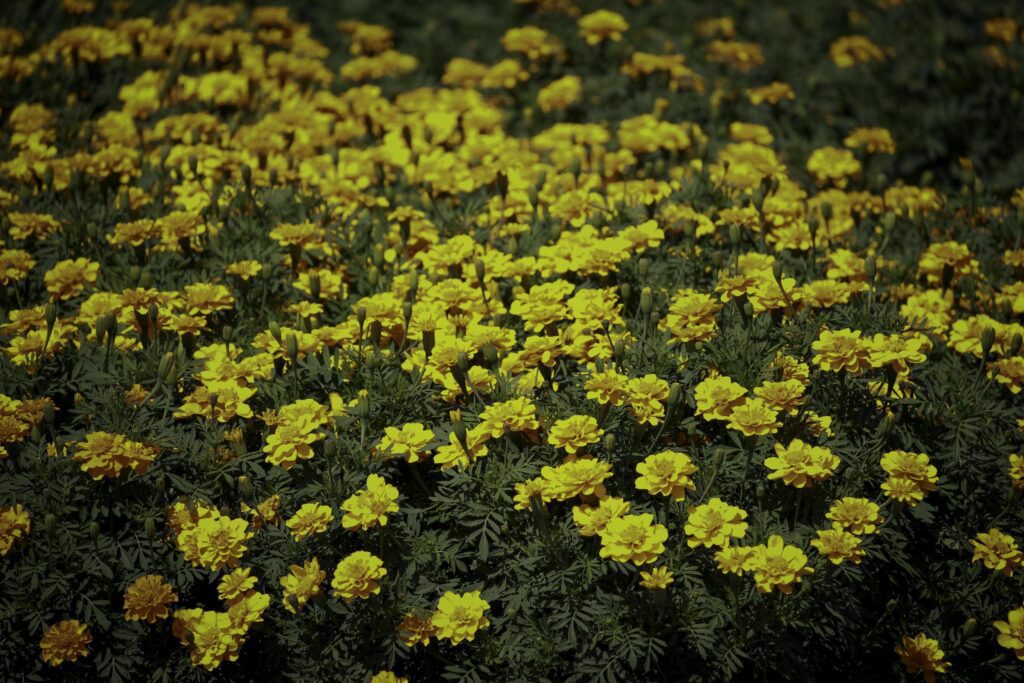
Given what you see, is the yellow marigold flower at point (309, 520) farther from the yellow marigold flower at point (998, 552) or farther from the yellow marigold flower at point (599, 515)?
the yellow marigold flower at point (998, 552)

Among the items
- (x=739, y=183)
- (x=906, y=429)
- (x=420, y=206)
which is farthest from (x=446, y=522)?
(x=739, y=183)

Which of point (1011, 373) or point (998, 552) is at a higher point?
point (1011, 373)

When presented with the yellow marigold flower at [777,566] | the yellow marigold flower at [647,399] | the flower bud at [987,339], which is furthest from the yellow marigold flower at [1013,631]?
the yellow marigold flower at [647,399]

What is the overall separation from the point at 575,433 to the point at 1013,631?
1320 mm

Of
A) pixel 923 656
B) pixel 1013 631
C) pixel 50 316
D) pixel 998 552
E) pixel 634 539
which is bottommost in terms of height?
pixel 923 656

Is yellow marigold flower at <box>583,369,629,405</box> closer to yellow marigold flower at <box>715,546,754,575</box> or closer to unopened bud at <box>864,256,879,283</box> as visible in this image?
yellow marigold flower at <box>715,546,754,575</box>

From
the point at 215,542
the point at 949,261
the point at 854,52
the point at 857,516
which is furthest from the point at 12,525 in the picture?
the point at 854,52

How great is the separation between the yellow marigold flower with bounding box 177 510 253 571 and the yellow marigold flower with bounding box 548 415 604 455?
88 cm

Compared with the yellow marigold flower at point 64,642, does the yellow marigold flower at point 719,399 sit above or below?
above

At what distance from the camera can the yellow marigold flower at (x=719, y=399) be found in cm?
265

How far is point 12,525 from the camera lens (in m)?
2.50

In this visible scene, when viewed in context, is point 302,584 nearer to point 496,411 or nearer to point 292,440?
point 292,440

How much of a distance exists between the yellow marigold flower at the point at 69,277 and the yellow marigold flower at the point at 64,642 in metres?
1.29

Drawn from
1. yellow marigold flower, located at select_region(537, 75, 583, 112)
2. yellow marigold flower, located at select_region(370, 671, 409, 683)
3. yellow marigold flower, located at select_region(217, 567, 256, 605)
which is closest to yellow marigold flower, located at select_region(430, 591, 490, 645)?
yellow marigold flower, located at select_region(370, 671, 409, 683)
